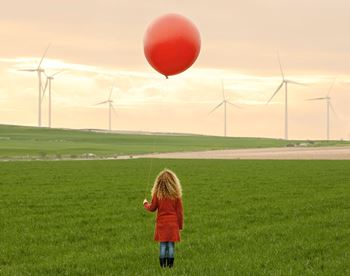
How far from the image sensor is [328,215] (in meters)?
17.9

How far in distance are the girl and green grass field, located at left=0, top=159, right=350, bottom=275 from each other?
67 centimetres

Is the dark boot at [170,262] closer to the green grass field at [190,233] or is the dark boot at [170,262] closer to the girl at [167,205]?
the green grass field at [190,233]

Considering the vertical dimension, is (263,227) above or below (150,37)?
below

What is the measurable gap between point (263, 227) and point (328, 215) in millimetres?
2993

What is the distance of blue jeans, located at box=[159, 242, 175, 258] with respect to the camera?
10352 millimetres

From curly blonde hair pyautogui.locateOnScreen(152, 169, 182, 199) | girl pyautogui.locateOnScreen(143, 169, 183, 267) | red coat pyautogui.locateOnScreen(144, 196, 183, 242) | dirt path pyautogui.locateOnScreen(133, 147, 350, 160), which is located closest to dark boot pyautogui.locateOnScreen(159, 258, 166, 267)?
girl pyautogui.locateOnScreen(143, 169, 183, 267)

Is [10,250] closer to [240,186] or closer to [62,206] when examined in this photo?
[62,206]

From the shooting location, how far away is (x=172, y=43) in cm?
1142

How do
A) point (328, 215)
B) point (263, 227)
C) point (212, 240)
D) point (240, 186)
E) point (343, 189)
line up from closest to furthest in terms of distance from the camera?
point (212, 240), point (263, 227), point (328, 215), point (343, 189), point (240, 186)

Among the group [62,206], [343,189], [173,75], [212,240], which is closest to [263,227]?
[212,240]

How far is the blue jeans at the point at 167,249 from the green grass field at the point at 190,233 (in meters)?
0.28

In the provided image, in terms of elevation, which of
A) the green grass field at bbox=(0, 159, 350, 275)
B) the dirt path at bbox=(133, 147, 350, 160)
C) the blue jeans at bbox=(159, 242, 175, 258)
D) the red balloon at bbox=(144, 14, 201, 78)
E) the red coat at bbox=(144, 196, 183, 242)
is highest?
the red balloon at bbox=(144, 14, 201, 78)

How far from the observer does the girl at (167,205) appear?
9.97 metres

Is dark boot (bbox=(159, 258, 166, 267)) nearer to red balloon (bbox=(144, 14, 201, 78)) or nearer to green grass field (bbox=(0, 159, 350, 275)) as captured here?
green grass field (bbox=(0, 159, 350, 275))
